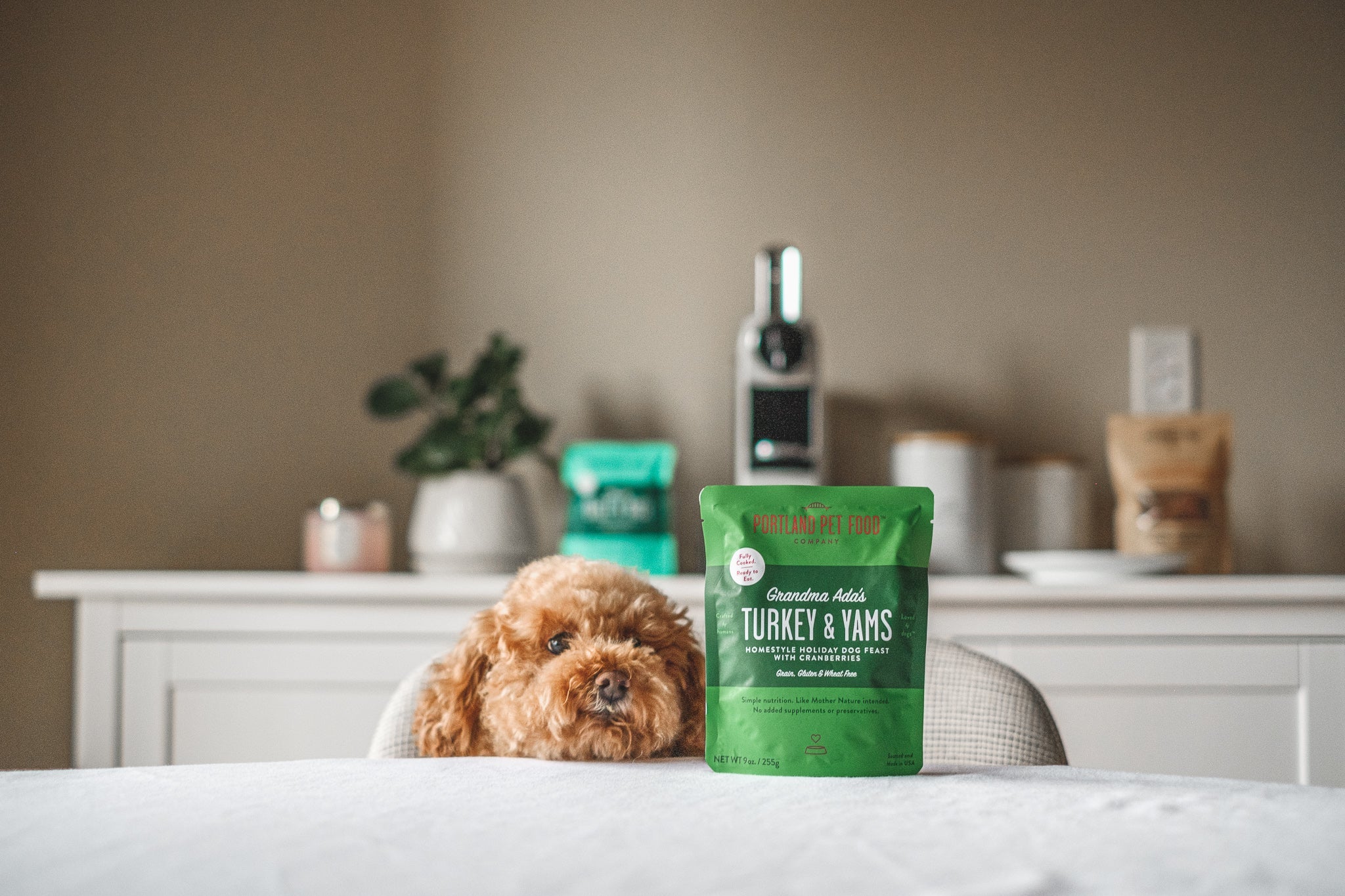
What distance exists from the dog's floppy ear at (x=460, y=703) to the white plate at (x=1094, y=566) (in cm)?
91

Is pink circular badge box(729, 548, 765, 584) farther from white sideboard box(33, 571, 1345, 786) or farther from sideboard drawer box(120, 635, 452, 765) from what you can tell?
sideboard drawer box(120, 635, 452, 765)

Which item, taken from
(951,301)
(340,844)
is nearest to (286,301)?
(951,301)

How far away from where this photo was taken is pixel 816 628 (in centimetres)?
58

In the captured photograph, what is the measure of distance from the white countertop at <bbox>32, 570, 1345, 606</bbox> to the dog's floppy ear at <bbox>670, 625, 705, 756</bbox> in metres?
0.59

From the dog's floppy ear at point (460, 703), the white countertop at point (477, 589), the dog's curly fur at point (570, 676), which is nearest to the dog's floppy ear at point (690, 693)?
the dog's curly fur at point (570, 676)

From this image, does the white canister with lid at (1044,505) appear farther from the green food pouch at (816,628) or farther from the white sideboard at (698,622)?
the green food pouch at (816,628)

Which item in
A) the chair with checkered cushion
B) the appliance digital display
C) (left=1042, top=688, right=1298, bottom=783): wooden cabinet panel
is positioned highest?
the appliance digital display

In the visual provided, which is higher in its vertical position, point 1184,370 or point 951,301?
point 951,301

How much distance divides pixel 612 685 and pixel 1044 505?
116cm

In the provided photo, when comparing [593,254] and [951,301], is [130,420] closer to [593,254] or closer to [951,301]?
[593,254]

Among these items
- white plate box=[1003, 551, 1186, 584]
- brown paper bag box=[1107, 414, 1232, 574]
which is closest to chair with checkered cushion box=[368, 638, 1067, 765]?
white plate box=[1003, 551, 1186, 584]

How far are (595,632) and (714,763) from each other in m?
0.17

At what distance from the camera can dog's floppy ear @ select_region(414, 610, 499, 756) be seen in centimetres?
74

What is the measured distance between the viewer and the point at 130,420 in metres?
1.75
